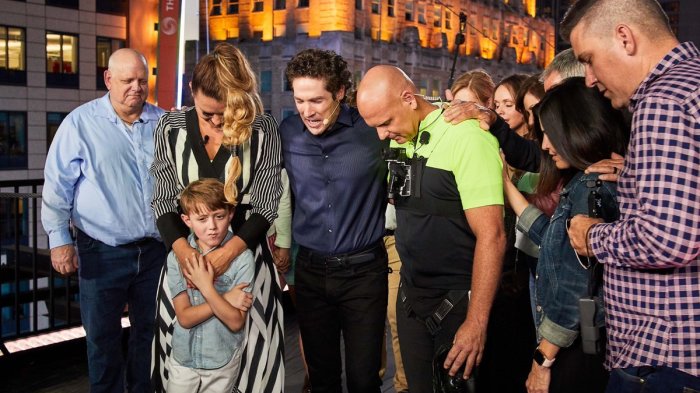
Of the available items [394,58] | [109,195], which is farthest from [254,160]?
[394,58]

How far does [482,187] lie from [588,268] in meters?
0.57

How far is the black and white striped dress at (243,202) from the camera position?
3096mm

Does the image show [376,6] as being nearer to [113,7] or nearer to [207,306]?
[113,7]

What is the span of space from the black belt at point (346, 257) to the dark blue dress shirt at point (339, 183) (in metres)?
0.02

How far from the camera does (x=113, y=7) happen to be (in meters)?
31.5

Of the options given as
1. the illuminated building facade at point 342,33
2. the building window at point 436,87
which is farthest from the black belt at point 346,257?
the building window at point 436,87

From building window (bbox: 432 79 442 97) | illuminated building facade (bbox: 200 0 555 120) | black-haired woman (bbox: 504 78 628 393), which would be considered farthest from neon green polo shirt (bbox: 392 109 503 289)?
building window (bbox: 432 79 442 97)

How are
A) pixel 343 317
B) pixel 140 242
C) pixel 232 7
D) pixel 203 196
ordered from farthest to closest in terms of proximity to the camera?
pixel 232 7 → pixel 140 242 → pixel 343 317 → pixel 203 196

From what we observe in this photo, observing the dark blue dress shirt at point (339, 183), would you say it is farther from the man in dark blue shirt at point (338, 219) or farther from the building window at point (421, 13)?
the building window at point (421, 13)

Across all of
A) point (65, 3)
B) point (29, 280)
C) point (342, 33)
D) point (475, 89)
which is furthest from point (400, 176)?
point (342, 33)

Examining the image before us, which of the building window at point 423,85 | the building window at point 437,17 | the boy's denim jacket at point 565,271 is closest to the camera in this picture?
the boy's denim jacket at point 565,271

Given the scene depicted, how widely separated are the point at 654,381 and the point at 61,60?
32546 mm

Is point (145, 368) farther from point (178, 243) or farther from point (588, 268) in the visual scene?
point (588, 268)

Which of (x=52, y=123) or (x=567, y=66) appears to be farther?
(x=52, y=123)
